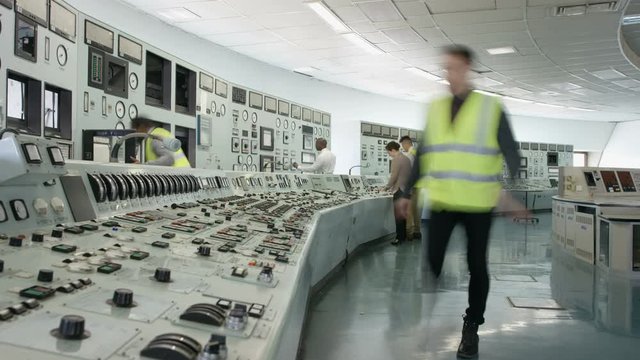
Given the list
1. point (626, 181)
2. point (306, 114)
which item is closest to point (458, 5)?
point (306, 114)

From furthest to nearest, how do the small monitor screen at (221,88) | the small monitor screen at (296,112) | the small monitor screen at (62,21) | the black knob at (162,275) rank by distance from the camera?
the small monitor screen at (296,112), the small monitor screen at (221,88), the small monitor screen at (62,21), the black knob at (162,275)

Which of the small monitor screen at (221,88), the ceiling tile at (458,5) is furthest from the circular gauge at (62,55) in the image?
the ceiling tile at (458,5)

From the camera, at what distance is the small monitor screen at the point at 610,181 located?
20.6ft

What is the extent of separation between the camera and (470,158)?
2.39 m

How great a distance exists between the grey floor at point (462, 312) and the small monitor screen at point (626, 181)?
171cm

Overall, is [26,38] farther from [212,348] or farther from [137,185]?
[212,348]

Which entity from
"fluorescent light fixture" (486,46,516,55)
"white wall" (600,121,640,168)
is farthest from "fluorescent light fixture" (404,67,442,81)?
"white wall" (600,121,640,168)

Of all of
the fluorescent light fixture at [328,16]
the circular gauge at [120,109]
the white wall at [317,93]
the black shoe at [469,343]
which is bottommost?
the black shoe at [469,343]

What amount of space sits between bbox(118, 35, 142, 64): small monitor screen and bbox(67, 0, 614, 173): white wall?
5.99ft

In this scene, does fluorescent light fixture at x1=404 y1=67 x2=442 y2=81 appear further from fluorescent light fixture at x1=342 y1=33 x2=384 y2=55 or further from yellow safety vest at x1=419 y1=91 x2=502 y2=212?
yellow safety vest at x1=419 y1=91 x2=502 y2=212

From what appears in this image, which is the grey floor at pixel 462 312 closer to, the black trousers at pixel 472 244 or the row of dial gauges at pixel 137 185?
the black trousers at pixel 472 244

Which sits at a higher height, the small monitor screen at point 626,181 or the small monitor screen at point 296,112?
the small monitor screen at point 296,112

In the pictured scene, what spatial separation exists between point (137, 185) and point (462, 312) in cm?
227

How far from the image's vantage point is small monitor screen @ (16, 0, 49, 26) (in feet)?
9.26
